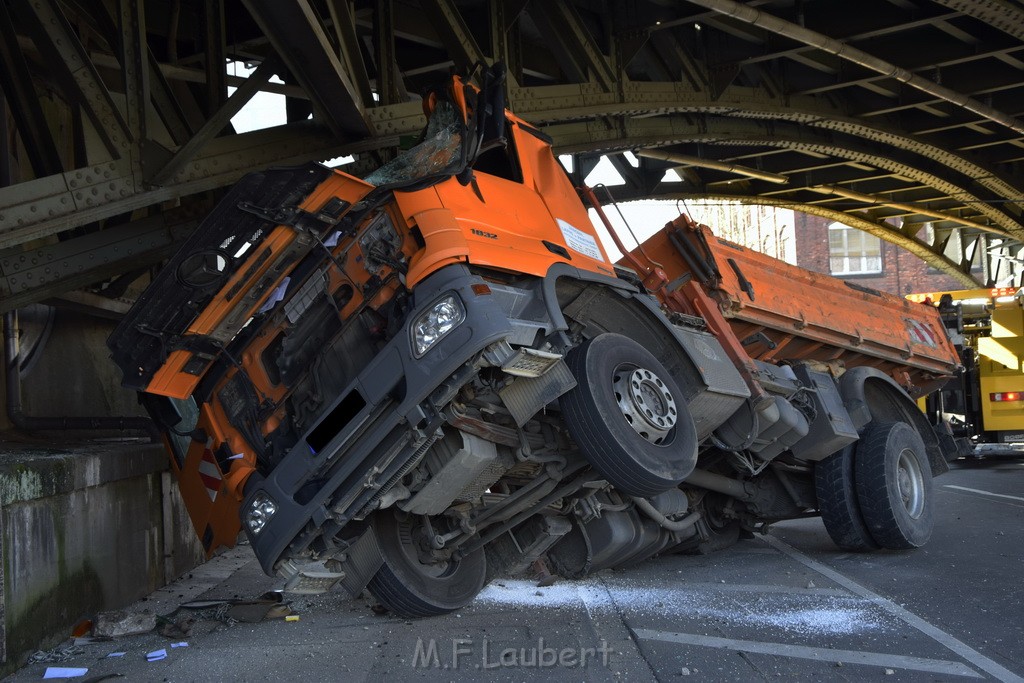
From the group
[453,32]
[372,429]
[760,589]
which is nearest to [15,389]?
[372,429]

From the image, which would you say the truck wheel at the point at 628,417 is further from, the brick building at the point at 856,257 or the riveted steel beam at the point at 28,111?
the brick building at the point at 856,257

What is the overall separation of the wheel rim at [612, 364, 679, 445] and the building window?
110ft

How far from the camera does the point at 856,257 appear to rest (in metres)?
37.2

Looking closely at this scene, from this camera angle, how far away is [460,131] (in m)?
5.36

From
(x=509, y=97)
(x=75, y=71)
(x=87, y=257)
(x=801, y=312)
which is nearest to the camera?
(x=75, y=71)

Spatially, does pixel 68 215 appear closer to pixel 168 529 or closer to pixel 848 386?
pixel 168 529

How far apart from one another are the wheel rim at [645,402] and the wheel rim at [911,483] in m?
3.35

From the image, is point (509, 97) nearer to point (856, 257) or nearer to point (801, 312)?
point (801, 312)

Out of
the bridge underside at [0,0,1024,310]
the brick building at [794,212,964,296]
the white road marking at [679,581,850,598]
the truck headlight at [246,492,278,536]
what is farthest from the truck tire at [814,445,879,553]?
the brick building at [794,212,964,296]

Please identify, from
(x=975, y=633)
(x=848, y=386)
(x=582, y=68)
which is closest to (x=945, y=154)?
(x=582, y=68)

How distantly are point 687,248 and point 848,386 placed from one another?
1931 millimetres

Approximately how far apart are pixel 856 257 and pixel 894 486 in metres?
31.7

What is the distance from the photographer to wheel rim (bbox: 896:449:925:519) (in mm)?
7914

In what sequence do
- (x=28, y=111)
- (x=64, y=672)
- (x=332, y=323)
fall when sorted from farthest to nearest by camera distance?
(x=28, y=111), (x=332, y=323), (x=64, y=672)
